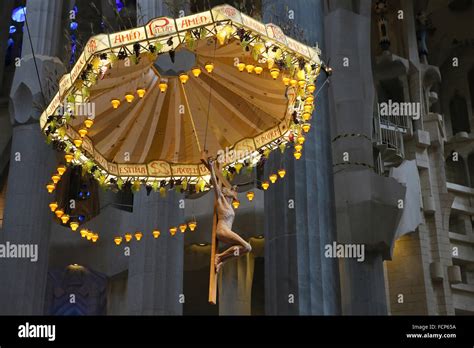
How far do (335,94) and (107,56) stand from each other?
9336mm

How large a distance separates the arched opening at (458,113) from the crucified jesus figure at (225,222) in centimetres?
1997

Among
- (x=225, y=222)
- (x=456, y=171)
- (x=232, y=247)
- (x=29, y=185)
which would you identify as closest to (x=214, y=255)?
(x=232, y=247)

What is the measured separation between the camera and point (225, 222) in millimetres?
10555

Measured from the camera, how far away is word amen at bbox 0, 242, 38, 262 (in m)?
16.4

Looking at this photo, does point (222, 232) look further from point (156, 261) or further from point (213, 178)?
point (156, 261)

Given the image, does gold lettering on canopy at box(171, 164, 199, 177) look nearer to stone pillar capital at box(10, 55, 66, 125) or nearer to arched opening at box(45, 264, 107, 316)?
stone pillar capital at box(10, 55, 66, 125)

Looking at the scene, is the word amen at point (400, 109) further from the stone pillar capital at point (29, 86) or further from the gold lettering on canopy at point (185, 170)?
the gold lettering on canopy at point (185, 170)

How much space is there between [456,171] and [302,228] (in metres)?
17.6

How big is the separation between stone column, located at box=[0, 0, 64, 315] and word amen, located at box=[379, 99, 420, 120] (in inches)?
420

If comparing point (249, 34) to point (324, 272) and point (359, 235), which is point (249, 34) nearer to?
point (324, 272)

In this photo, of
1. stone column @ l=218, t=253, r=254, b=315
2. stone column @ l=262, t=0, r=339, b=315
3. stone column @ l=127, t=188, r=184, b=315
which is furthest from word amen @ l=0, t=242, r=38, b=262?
stone column @ l=262, t=0, r=339, b=315

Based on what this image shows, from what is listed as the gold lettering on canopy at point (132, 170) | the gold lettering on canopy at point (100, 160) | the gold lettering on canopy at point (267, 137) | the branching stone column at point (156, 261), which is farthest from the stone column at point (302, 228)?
the branching stone column at point (156, 261)

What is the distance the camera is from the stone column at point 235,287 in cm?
2064

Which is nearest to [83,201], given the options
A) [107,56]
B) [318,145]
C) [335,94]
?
[335,94]
